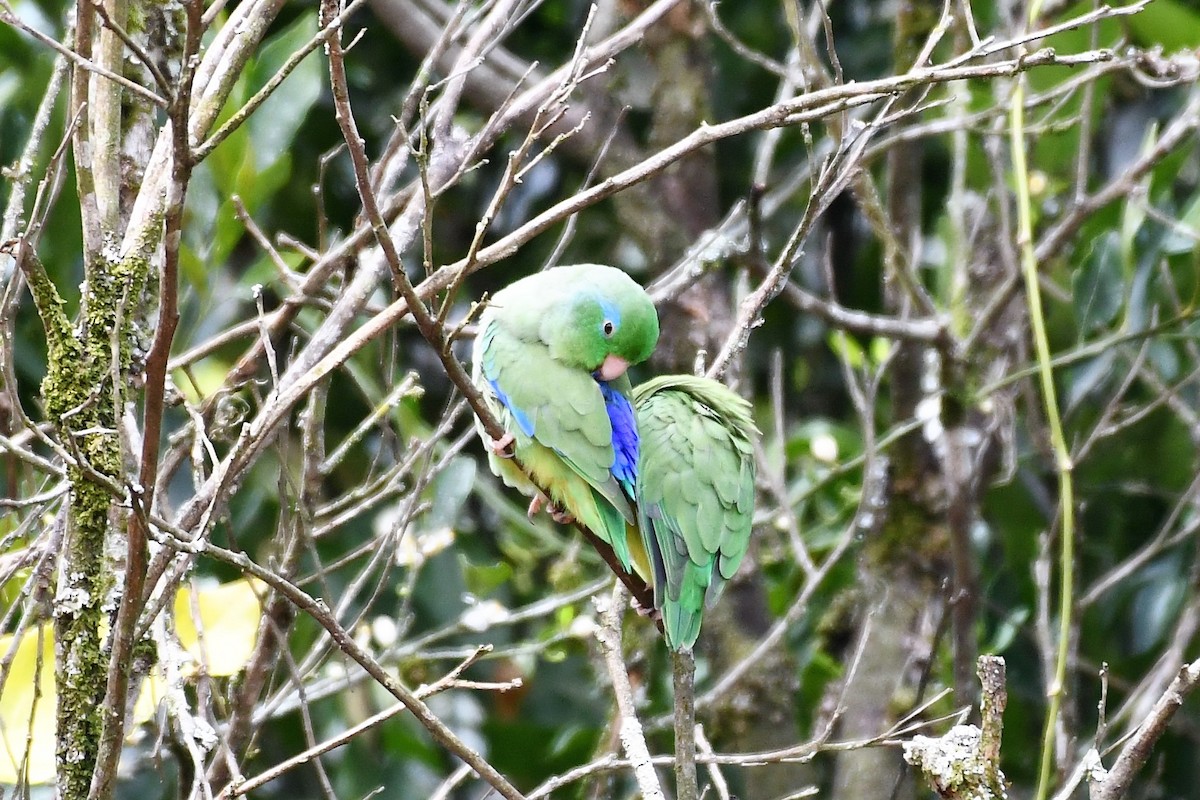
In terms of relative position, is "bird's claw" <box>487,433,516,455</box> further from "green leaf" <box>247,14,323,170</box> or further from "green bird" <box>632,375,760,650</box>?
"green leaf" <box>247,14,323,170</box>

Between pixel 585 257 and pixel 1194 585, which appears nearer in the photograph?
pixel 1194 585

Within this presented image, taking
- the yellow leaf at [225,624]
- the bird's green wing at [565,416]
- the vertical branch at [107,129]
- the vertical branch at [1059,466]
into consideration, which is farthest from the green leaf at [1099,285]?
the vertical branch at [107,129]

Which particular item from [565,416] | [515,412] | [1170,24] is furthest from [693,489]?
[1170,24]

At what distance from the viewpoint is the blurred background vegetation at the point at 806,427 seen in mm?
3346

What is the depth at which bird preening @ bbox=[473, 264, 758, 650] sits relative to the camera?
2576 millimetres

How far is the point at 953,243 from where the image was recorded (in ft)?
13.6

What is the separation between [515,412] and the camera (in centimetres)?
268

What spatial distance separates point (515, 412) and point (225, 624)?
727 mm

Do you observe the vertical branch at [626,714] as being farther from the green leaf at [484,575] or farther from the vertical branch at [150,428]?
the green leaf at [484,575]

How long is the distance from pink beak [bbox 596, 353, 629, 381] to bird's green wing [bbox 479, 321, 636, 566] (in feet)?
0.15

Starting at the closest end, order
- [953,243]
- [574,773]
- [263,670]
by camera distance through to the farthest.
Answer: [574,773], [263,670], [953,243]

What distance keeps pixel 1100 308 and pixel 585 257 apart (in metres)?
2.19

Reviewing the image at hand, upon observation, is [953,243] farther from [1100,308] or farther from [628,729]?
[628,729]

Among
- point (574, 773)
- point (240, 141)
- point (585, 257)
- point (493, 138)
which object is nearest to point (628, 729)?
point (574, 773)
